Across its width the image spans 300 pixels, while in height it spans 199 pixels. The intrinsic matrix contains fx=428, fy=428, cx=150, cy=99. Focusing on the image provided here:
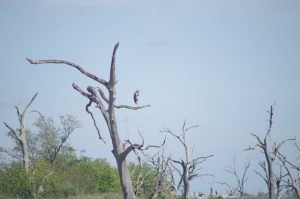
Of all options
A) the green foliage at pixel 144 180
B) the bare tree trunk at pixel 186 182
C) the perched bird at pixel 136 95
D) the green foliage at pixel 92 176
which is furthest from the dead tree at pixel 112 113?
the green foliage at pixel 92 176

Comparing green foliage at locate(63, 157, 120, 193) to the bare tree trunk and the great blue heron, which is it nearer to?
the bare tree trunk

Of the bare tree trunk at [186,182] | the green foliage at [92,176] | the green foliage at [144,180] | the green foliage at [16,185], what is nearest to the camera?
the green foliage at [144,180]

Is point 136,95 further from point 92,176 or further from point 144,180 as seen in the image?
point 92,176

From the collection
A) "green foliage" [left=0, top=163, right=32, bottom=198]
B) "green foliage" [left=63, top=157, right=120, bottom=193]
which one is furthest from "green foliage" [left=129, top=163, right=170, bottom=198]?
"green foliage" [left=63, top=157, right=120, bottom=193]

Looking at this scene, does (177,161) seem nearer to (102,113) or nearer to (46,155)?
(102,113)

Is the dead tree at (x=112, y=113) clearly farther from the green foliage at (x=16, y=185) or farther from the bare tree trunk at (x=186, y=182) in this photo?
the green foliage at (x=16, y=185)

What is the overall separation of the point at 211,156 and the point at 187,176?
2.37 m

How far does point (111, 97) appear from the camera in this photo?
20.7 ft

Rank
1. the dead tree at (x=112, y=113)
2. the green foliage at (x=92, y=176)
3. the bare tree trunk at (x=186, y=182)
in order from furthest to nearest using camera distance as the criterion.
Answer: the green foliage at (x=92, y=176) → the bare tree trunk at (x=186, y=182) → the dead tree at (x=112, y=113)

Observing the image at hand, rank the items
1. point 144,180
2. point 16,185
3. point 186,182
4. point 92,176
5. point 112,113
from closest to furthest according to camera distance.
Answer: point 112,113 < point 186,182 < point 16,185 < point 144,180 < point 92,176

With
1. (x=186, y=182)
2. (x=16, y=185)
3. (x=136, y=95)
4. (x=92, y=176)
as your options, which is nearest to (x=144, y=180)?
(x=186, y=182)

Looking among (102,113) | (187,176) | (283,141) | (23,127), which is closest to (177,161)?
(187,176)

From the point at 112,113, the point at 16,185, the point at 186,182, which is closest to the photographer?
the point at 112,113

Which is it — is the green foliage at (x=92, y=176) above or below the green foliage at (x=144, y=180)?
above
